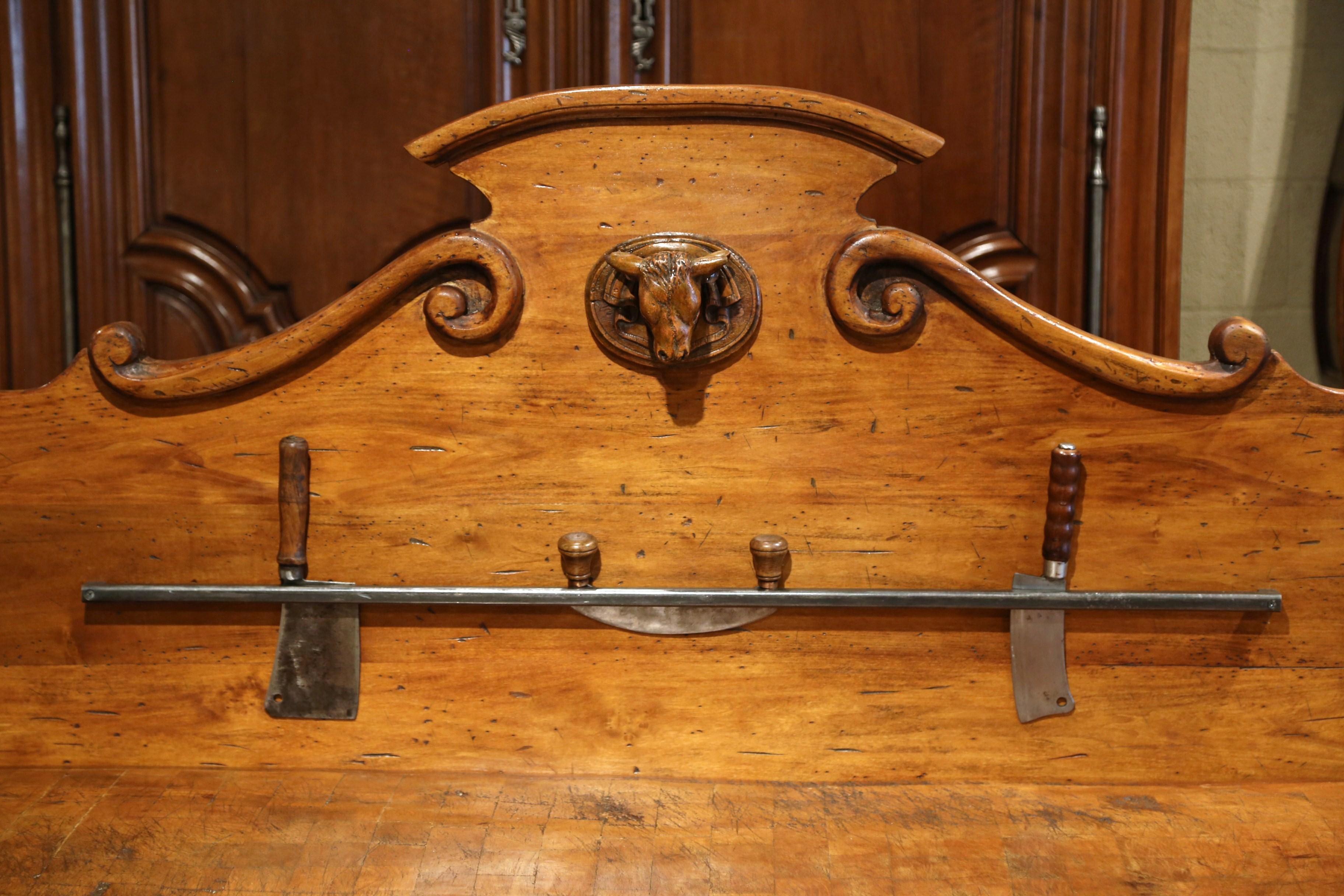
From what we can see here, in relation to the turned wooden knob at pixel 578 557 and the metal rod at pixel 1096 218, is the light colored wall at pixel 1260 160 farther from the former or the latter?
the turned wooden knob at pixel 578 557

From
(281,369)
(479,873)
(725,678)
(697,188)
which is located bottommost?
(479,873)

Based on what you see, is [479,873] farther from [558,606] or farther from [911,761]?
[911,761]

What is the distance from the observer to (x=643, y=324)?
951 mm

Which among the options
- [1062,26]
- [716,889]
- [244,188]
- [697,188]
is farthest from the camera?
[244,188]

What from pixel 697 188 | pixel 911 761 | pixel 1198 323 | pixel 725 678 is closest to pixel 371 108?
pixel 697 188

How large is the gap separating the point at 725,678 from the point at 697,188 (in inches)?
19.1

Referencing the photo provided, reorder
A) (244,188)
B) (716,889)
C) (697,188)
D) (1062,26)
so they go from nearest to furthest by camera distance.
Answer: (716,889), (697,188), (1062,26), (244,188)

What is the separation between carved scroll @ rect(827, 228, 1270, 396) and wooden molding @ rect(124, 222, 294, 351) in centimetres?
84

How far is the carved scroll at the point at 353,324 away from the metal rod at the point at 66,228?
47 cm

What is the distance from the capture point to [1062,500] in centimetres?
93

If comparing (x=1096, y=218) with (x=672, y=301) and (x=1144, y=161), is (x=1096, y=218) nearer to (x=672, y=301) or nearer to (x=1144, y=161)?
(x=1144, y=161)

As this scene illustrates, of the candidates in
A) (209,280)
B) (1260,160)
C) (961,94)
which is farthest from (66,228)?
(1260,160)

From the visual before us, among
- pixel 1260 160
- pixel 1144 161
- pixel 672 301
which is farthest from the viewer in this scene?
pixel 1260 160

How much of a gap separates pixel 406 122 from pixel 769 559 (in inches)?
32.3
